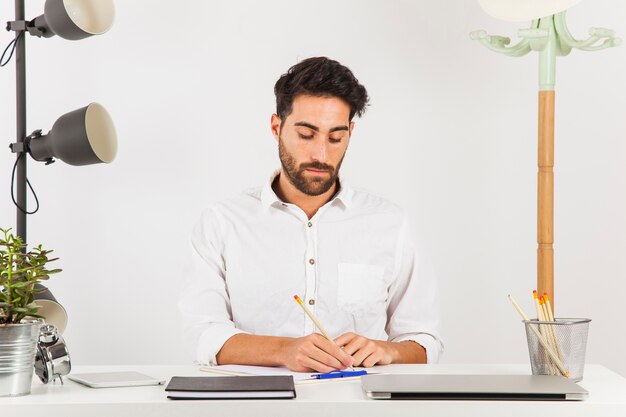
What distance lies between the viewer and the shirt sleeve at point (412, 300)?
7.80 feet

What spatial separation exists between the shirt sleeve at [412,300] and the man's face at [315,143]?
0.99 feet

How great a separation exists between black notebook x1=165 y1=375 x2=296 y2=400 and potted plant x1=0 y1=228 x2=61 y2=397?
26 cm

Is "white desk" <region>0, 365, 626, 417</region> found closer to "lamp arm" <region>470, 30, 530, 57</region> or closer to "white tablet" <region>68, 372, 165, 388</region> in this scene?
"white tablet" <region>68, 372, 165, 388</region>

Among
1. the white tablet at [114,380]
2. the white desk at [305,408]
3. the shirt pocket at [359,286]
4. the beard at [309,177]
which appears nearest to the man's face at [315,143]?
the beard at [309,177]

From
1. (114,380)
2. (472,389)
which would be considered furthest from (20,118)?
(472,389)

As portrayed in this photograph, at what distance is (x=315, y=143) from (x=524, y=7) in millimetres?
827

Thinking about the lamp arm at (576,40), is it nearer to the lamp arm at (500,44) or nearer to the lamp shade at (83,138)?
the lamp arm at (500,44)

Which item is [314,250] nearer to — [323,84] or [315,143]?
[315,143]

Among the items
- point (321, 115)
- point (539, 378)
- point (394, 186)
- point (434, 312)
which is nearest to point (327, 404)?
point (539, 378)

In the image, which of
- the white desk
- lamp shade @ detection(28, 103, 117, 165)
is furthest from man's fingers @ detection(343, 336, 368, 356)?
lamp shade @ detection(28, 103, 117, 165)

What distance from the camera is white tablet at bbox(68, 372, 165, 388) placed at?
157 centimetres

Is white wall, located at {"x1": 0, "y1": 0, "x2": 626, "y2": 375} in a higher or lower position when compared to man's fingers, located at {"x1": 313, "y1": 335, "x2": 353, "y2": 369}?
higher

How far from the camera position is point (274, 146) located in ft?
11.1

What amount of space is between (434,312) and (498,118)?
1.19 metres
